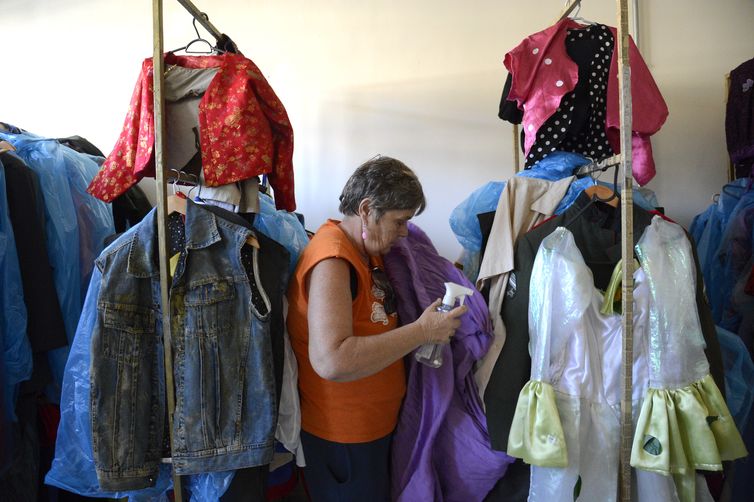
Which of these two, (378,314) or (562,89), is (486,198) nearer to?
(562,89)

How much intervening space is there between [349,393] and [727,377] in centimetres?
113

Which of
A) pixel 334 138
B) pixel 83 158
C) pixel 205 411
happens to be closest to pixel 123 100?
pixel 83 158

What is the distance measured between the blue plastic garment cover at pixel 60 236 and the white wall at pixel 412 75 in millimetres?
888

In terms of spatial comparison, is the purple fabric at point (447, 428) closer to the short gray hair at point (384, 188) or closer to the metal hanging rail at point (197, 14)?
the short gray hair at point (384, 188)

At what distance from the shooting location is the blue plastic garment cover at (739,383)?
1272 mm

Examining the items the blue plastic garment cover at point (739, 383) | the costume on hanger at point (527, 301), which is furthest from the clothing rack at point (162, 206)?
the blue plastic garment cover at point (739, 383)

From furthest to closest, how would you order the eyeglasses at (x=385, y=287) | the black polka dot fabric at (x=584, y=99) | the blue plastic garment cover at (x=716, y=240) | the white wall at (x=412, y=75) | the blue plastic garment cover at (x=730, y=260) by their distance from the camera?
the white wall at (x=412, y=75)
the blue plastic garment cover at (x=716, y=240)
the blue plastic garment cover at (x=730, y=260)
the black polka dot fabric at (x=584, y=99)
the eyeglasses at (x=385, y=287)

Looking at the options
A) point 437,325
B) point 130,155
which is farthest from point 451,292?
point 130,155

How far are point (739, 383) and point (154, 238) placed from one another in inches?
67.0

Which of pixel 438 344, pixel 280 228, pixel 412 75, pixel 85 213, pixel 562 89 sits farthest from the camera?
pixel 412 75

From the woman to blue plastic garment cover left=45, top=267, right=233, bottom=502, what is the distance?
31 cm

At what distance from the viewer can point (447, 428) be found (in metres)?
1.23

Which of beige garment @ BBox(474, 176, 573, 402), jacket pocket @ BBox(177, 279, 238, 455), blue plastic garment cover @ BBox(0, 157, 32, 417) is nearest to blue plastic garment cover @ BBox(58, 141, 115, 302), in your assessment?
blue plastic garment cover @ BBox(0, 157, 32, 417)

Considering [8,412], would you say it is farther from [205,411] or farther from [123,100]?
[123,100]
